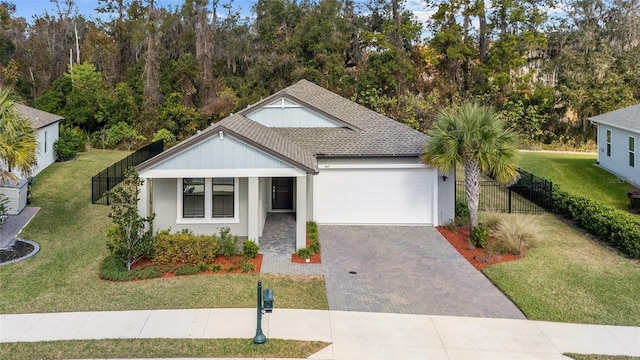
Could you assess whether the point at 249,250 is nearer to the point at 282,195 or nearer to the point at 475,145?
the point at 282,195

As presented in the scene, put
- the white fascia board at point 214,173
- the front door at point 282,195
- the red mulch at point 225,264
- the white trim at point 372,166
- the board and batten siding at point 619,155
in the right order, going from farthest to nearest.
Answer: the board and batten siding at point 619,155 → the front door at point 282,195 → the white trim at point 372,166 → the white fascia board at point 214,173 → the red mulch at point 225,264

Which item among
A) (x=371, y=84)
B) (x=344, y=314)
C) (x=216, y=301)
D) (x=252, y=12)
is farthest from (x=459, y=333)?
(x=252, y=12)

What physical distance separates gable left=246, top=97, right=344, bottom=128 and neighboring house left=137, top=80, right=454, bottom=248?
0.04 m

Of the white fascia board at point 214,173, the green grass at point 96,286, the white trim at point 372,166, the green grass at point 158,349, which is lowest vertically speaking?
the green grass at point 158,349

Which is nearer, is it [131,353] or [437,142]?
[131,353]

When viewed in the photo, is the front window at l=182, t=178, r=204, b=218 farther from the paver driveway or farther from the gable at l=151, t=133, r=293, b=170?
the paver driveway

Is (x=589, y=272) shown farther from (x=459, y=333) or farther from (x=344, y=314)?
(x=344, y=314)

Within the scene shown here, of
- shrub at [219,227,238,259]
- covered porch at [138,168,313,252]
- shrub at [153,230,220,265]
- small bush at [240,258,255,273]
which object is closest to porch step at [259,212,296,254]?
covered porch at [138,168,313,252]

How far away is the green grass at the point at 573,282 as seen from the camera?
10.8 meters

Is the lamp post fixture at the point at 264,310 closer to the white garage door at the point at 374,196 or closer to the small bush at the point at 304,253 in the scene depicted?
the small bush at the point at 304,253

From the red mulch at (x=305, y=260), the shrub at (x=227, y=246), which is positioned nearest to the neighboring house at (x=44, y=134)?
the shrub at (x=227, y=246)

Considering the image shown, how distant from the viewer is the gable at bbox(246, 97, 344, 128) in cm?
2125

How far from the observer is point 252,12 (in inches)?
1871

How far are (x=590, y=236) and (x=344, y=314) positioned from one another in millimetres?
10539
